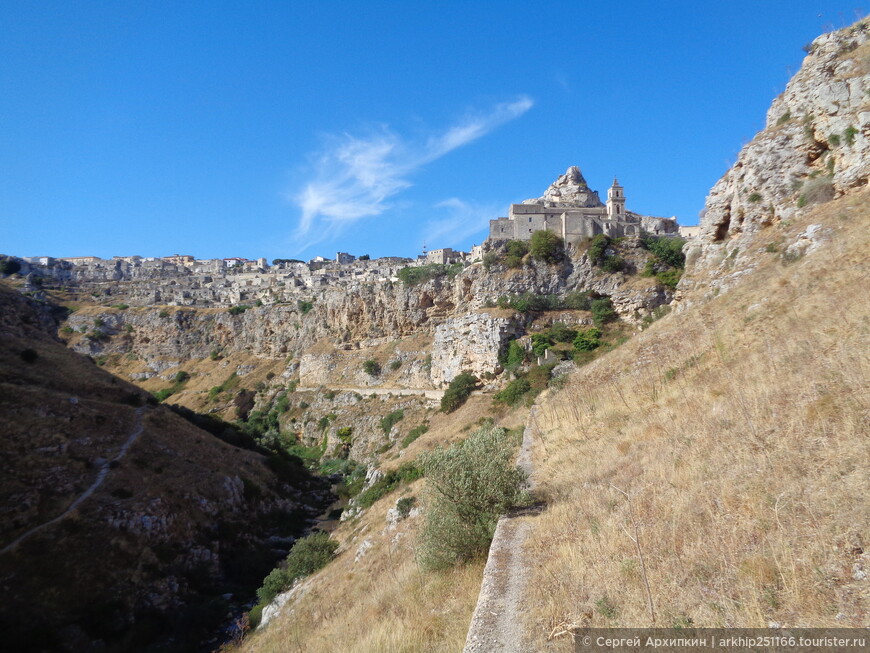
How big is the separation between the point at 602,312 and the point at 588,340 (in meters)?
3.77

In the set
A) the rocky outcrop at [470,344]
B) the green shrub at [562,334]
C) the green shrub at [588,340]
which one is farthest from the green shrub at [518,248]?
the green shrub at [588,340]

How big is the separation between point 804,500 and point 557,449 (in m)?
5.77

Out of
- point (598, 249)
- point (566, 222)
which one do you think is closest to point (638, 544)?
point (598, 249)

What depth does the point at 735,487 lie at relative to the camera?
164 inches

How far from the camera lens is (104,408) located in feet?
79.1

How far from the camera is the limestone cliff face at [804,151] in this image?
45.0ft

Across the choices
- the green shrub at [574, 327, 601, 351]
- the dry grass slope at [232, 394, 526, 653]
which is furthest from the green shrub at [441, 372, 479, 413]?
the dry grass slope at [232, 394, 526, 653]

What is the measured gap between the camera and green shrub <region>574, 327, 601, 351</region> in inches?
1156

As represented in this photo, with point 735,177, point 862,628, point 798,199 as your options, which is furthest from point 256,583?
point 735,177

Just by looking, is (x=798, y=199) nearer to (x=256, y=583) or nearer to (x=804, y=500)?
(x=804, y=500)

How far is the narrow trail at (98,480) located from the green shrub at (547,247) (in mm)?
30537

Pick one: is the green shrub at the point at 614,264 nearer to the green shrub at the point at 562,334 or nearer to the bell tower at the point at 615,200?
the green shrub at the point at 562,334

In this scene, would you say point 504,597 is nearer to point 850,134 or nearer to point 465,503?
point 465,503

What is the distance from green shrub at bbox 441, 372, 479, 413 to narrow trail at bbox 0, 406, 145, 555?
1899 cm
